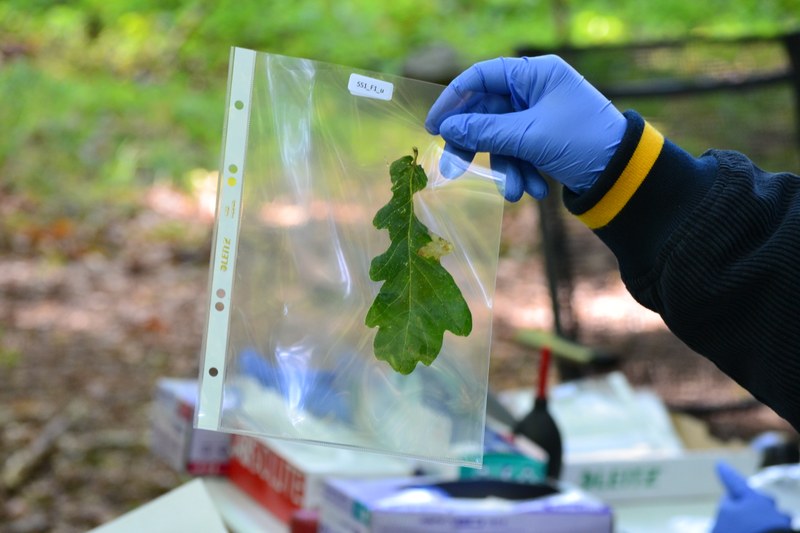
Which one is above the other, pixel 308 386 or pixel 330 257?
pixel 330 257

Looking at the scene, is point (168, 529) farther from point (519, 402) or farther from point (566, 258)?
point (566, 258)

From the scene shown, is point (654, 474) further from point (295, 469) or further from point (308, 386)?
point (308, 386)

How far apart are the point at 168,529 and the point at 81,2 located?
393 centimetres

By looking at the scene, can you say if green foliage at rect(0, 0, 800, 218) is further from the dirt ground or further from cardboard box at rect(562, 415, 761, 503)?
cardboard box at rect(562, 415, 761, 503)

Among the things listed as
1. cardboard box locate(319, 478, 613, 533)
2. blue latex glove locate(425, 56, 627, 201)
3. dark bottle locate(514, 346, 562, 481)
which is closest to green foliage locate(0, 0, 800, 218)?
dark bottle locate(514, 346, 562, 481)

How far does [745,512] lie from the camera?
51.6 inches

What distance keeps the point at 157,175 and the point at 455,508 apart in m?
4.54

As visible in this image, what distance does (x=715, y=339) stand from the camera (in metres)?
0.85

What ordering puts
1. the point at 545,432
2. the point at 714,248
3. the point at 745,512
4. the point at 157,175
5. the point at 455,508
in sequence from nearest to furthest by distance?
1. the point at 714,248
2. the point at 455,508
3. the point at 745,512
4. the point at 545,432
5. the point at 157,175

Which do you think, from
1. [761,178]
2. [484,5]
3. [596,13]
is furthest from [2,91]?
[761,178]

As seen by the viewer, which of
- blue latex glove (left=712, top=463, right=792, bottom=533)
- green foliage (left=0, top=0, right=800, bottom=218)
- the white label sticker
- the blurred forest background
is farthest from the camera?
green foliage (left=0, top=0, right=800, bottom=218)

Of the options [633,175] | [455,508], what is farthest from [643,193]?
[455,508]

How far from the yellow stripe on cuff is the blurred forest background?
153cm

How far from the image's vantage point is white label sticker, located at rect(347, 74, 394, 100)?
0.91 metres
